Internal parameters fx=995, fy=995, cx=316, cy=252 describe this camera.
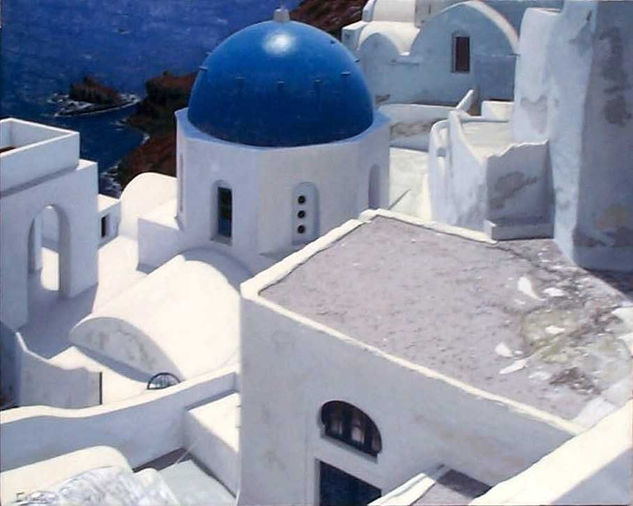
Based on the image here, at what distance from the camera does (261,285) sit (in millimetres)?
8922

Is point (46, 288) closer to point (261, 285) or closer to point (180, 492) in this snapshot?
point (180, 492)

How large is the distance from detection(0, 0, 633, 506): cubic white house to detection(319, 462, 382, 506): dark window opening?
0.02 metres

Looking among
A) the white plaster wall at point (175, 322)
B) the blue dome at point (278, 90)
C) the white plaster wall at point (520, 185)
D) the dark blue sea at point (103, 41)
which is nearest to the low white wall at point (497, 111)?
the blue dome at point (278, 90)

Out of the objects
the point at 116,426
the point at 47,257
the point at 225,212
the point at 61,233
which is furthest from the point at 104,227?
the point at 116,426

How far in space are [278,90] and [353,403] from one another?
19.7 feet

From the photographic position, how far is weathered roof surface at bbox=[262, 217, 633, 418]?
7520 millimetres

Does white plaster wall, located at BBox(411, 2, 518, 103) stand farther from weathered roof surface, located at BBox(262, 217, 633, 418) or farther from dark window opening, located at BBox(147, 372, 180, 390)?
dark window opening, located at BBox(147, 372, 180, 390)

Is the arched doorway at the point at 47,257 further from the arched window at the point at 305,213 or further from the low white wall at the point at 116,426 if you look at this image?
the low white wall at the point at 116,426

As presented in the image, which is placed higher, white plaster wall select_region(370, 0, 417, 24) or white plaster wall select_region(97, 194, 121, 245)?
white plaster wall select_region(370, 0, 417, 24)

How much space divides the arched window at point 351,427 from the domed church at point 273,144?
16.1 ft

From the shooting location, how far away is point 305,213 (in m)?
13.4

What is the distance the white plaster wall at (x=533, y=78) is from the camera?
1016cm

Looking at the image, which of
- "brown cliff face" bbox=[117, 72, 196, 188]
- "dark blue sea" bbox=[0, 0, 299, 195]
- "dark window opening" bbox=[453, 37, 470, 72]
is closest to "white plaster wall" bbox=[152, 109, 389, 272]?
"dark window opening" bbox=[453, 37, 470, 72]

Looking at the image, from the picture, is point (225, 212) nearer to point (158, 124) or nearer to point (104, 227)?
point (104, 227)
